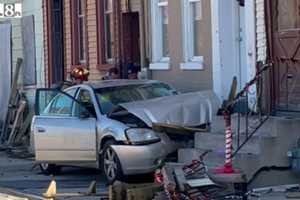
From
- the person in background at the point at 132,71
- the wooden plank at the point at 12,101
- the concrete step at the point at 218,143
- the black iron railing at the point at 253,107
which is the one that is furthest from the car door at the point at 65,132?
the wooden plank at the point at 12,101

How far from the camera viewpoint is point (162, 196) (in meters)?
12.6

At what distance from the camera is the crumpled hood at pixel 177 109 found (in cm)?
1547

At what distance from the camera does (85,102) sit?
16906 mm

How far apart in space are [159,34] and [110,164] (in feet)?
17.7

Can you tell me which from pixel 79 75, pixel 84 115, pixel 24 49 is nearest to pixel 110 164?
pixel 84 115

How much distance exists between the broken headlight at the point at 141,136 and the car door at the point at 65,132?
42.5 inches

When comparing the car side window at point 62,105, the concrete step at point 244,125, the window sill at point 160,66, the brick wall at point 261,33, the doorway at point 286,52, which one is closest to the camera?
the concrete step at point 244,125

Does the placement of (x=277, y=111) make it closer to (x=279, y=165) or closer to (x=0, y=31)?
(x=279, y=165)

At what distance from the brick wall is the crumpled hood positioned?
1.09 metres

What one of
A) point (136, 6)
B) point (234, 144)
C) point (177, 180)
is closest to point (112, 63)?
point (136, 6)

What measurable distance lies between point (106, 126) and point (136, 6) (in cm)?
602

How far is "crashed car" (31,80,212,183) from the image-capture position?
15.3 metres

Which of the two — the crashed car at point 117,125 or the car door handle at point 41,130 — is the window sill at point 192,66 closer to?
the crashed car at point 117,125

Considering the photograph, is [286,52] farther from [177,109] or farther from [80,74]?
[80,74]
